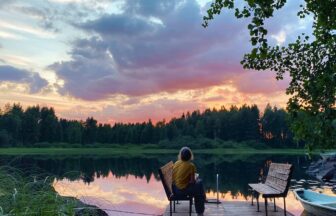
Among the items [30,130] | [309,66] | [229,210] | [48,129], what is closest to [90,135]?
[48,129]

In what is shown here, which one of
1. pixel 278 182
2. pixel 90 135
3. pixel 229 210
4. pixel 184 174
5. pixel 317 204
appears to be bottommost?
pixel 317 204

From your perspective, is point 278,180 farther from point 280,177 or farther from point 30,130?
point 30,130

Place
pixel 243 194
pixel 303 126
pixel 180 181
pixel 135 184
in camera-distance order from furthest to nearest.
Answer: pixel 135 184 → pixel 243 194 → pixel 180 181 → pixel 303 126

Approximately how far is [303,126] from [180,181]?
4.11 meters

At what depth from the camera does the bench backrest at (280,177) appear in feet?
36.7

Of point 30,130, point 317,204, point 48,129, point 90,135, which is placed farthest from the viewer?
point 90,135

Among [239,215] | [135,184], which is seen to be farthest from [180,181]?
[135,184]

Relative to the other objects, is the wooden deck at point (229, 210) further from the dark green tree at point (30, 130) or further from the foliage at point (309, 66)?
the dark green tree at point (30, 130)

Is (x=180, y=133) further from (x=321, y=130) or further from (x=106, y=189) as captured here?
(x=321, y=130)

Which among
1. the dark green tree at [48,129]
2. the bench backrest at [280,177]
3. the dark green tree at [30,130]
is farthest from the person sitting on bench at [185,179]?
the dark green tree at [48,129]

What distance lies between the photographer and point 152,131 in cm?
14388

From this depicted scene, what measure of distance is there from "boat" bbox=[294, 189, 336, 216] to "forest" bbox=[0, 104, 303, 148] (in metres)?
117

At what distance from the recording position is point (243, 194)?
96.7 ft

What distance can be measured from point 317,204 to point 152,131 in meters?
128
